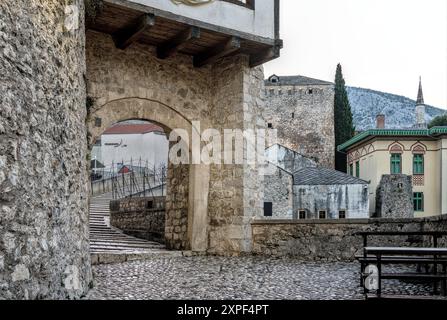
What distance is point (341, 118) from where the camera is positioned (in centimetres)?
4797

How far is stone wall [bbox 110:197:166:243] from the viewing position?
12773 mm

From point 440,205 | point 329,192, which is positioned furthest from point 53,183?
point 440,205

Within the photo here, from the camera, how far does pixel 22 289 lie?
3969 millimetres

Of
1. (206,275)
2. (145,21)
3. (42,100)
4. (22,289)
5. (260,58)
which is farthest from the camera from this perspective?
(260,58)

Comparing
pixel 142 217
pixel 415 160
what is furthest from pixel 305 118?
pixel 142 217

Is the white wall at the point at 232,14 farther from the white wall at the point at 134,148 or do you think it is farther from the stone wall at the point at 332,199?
the white wall at the point at 134,148

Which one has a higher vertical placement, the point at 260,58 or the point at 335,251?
the point at 260,58

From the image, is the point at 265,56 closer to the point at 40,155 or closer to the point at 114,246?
the point at 114,246

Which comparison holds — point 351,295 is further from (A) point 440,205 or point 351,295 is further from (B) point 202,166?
(A) point 440,205

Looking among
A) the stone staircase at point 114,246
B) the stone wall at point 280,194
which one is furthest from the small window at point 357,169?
the stone staircase at point 114,246

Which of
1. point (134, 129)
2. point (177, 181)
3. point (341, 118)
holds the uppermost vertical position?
point (341, 118)

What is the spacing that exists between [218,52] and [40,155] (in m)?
6.00

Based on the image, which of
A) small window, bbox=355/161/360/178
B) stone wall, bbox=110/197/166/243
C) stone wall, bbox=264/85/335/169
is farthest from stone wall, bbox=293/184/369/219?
stone wall, bbox=110/197/166/243

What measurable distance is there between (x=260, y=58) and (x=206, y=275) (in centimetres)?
451
